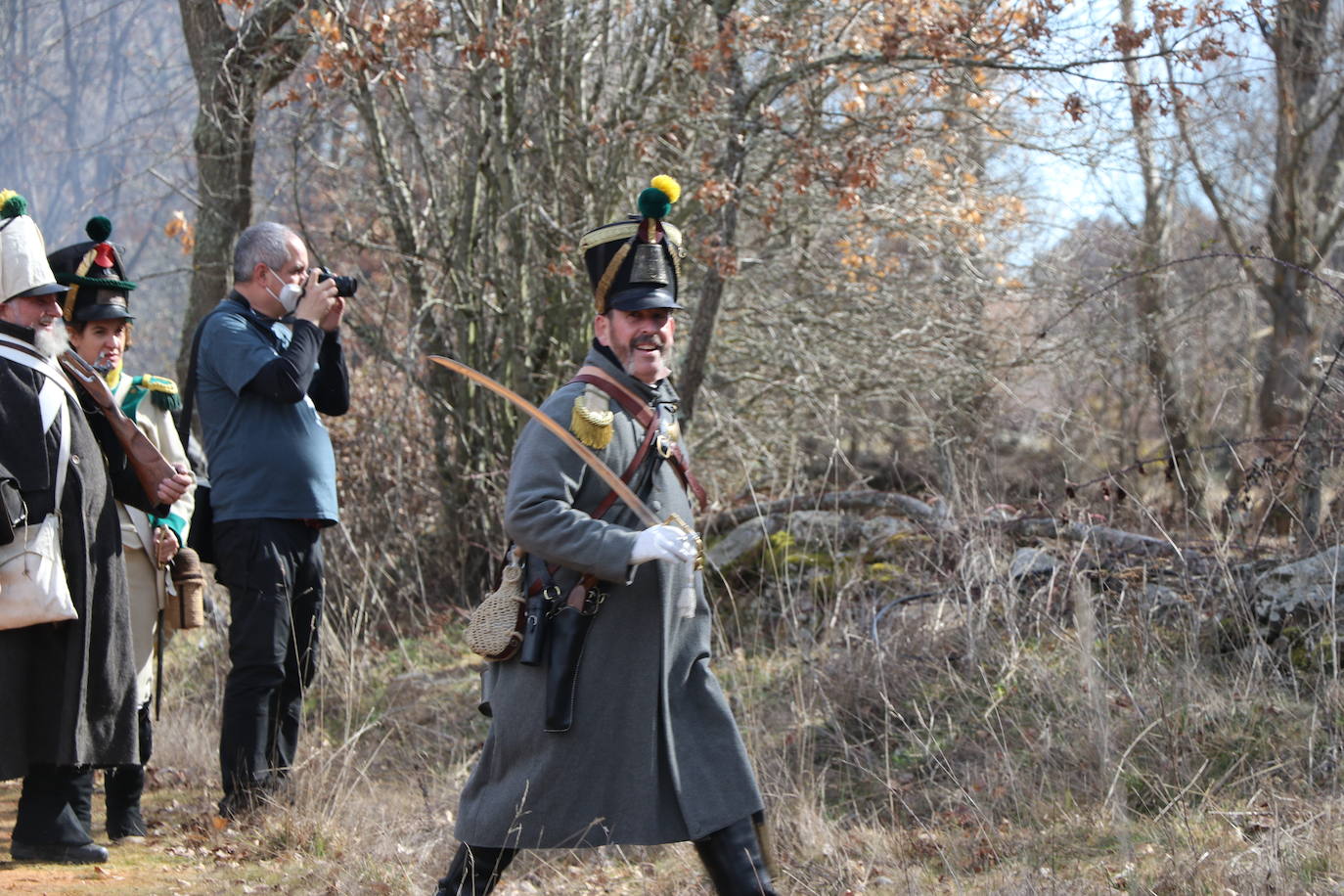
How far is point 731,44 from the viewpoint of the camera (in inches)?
309

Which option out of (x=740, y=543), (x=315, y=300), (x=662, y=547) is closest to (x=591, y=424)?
(x=662, y=547)

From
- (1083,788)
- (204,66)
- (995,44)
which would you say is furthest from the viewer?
(204,66)

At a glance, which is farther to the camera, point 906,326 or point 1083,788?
point 906,326

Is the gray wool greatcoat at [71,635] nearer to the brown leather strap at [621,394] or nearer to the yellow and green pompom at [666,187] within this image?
the brown leather strap at [621,394]

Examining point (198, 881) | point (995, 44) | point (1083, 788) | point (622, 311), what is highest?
point (995, 44)

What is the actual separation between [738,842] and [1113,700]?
2.43m

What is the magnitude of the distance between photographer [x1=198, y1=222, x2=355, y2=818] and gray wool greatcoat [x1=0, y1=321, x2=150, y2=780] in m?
0.40

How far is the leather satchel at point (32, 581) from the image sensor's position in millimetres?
4277

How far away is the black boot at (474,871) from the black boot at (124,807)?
2.09 metres

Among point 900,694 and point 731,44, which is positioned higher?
point 731,44

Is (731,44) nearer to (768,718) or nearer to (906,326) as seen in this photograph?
(906,326)

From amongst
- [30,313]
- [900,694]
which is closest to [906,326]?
[900,694]

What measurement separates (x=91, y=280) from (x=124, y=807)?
190cm

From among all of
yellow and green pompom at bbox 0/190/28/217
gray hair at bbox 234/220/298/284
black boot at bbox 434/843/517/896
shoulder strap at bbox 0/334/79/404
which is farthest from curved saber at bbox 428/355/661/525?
yellow and green pompom at bbox 0/190/28/217
